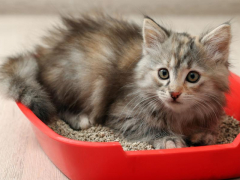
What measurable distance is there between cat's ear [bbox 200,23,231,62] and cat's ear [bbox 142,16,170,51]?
0.20 metres

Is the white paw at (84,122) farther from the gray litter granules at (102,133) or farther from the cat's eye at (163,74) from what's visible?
the cat's eye at (163,74)

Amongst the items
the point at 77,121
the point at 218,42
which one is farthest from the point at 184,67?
the point at 77,121

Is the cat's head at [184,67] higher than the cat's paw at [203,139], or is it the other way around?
the cat's head at [184,67]

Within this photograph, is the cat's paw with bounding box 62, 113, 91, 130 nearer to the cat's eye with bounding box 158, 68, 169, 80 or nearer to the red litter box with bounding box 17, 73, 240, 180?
the red litter box with bounding box 17, 73, 240, 180

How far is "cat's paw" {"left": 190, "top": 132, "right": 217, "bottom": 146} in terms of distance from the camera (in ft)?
5.84

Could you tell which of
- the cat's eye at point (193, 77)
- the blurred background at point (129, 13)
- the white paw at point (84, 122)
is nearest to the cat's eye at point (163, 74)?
the cat's eye at point (193, 77)

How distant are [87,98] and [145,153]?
0.64 m

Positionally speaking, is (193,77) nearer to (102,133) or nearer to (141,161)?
(141,161)

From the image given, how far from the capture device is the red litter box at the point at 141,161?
58.1 inches

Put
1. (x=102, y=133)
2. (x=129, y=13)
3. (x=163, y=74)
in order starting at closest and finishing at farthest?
(x=163, y=74) < (x=102, y=133) < (x=129, y=13)

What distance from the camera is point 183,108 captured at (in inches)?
65.6

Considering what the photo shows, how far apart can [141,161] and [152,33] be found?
67 cm

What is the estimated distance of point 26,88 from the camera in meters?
1.92

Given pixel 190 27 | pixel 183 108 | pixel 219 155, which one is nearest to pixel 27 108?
pixel 183 108
